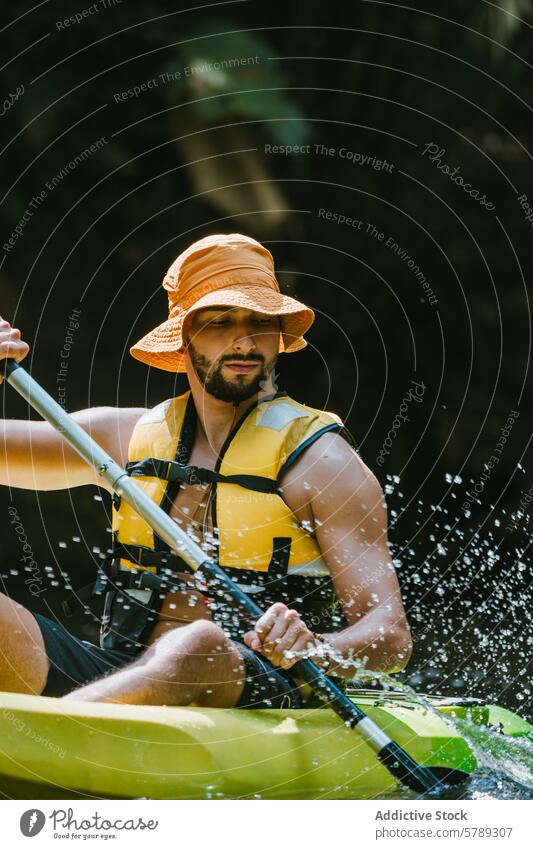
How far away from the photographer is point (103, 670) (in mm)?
1565

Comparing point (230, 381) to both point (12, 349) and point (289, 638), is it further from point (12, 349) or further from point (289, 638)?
point (289, 638)

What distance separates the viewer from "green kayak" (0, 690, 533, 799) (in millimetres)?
1258

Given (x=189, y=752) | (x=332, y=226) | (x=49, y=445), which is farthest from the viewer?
(x=332, y=226)

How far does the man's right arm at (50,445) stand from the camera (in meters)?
1.82

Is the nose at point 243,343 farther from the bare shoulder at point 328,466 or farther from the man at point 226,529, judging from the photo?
the bare shoulder at point 328,466

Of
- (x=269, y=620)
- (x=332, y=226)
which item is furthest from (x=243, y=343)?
(x=332, y=226)

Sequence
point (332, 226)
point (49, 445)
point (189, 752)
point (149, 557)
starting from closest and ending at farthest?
point (189, 752)
point (149, 557)
point (49, 445)
point (332, 226)

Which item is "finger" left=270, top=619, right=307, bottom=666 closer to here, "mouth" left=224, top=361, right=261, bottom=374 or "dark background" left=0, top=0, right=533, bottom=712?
"mouth" left=224, top=361, right=261, bottom=374

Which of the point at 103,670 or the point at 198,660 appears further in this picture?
the point at 103,670

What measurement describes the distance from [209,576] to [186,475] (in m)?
0.19

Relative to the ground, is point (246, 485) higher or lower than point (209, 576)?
higher

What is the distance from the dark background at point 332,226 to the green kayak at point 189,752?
5.75 feet

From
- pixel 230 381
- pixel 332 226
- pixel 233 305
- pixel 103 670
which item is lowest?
pixel 103 670

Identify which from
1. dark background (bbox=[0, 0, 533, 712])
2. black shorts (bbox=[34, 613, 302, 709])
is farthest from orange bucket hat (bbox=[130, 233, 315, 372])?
dark background (bbox=[0, 0, 533, 712])
